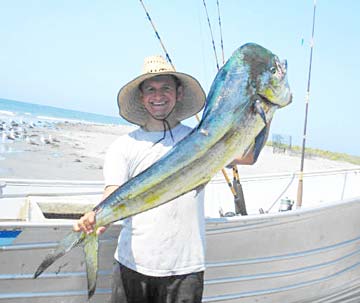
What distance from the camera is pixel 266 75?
1.71 m

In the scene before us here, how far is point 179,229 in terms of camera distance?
2395mm

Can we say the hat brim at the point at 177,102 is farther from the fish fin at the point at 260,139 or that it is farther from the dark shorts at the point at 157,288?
the dark shorts at the point at 157,288

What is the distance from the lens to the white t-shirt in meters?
2.37

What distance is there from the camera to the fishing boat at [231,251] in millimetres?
2955

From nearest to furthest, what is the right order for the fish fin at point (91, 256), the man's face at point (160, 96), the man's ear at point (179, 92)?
1. the fish fin at point (91, 256)
2. the man's face at point (160, 96)
3. the man's ear at point (179, 92)

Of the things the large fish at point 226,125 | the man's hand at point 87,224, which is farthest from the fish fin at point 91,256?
the large fish at point 226,125

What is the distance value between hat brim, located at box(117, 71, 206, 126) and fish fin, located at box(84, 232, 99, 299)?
2.64 ft

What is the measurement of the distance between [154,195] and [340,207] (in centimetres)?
283

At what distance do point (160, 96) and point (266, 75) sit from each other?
0.80 metres

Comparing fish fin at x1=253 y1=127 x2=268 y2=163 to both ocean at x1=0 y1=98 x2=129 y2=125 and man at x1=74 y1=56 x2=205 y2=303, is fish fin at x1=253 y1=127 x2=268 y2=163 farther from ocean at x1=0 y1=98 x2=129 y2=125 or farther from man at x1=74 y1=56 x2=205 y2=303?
ocean at x1=0 y1=98 x2=129 y2=125

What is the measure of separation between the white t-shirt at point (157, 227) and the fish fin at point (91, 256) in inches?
11.9

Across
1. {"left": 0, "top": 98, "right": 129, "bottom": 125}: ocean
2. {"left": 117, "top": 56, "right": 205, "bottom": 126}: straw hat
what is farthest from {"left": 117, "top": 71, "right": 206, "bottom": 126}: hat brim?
{"left": 0, "top": 98, "right": 129, "bottom": 125}: ocean

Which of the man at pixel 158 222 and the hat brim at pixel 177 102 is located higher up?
the hat brim at pixel 177 102

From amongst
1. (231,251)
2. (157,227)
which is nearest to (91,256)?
(157,227)
